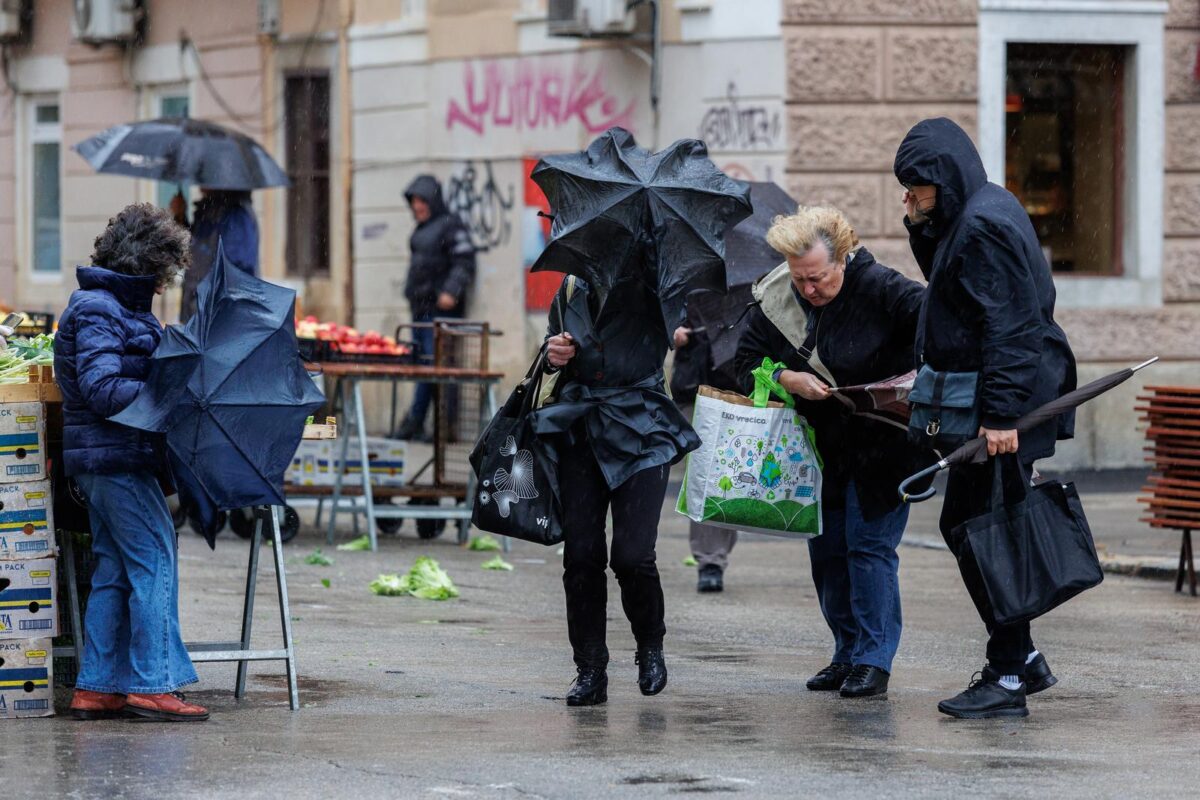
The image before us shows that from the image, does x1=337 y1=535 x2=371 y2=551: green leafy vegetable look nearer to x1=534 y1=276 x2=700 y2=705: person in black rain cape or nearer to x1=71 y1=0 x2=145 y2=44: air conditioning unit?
x1=534 y1=276 x2=700 y2=705: person in black rain cape

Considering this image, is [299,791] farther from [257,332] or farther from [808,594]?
[808,594]

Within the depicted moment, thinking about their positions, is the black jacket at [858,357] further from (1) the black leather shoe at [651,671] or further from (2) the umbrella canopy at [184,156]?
(2) the umbrella canopy at [184,156]

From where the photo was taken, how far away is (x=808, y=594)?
10.9m

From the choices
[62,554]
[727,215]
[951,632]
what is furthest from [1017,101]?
[62,554]

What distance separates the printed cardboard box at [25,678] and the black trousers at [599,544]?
1731 millimetres

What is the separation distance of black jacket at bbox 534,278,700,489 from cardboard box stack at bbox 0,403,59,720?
166 centimetres

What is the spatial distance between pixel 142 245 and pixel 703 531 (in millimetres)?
4535

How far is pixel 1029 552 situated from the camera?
6938mm

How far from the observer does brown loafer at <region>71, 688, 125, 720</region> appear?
22.9 feet

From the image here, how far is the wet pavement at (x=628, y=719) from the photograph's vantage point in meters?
5.95

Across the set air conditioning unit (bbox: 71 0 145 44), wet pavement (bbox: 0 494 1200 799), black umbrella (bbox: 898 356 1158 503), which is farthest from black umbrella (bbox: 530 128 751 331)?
air conditioning unit (bbox: 71 0 145 44)

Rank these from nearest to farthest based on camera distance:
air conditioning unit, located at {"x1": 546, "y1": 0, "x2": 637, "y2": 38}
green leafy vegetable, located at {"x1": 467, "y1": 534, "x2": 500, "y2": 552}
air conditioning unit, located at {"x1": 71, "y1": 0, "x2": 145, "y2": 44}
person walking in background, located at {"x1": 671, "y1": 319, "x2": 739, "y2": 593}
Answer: person walking in background, located at {"x1": 671, "y1": 319, "x2": 739, "y2": 593}, green leafy vegetable, located at {"x1": 467, "y1": 534, "x2": 500, "y2": 552}, air conditioning unit, located at {"x1": 546, "y1": 0, "x2": 637, "y2": 38}, air conditioning unit, located at {"x1": 71, "y1": 0, "x2": 145, "y2": 44}

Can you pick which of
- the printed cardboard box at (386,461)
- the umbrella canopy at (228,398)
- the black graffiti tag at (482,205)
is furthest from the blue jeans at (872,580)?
the black graffiti tag at (482,205)

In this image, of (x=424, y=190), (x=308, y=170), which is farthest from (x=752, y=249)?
(x=308, y=170)
